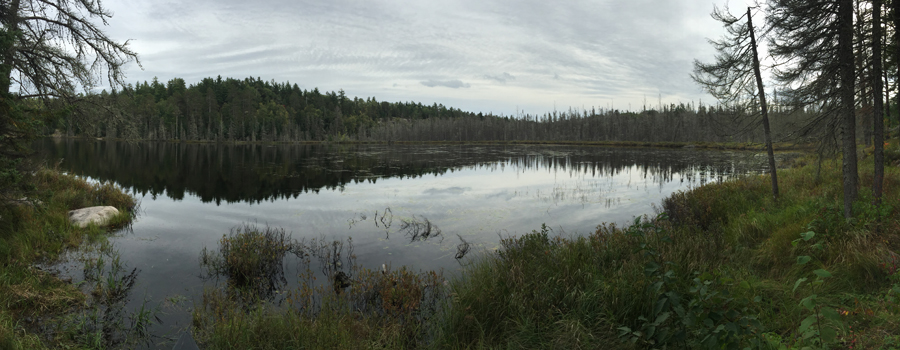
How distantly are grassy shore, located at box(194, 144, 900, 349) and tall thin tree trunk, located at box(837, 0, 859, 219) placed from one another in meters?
0.66

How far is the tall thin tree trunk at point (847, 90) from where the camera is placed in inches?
383

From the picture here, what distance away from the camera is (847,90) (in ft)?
32.3

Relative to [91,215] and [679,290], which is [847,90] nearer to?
[679,290]

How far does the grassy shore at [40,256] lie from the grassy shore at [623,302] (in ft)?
6.59

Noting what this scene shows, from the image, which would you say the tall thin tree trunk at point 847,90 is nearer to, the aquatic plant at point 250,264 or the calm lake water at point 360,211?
the calm lake water at point 360,211

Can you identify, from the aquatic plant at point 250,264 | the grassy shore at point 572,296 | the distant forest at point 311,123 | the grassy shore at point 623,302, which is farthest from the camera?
the distant forest at point 311,123

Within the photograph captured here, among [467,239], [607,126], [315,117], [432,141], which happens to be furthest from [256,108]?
[467,239]

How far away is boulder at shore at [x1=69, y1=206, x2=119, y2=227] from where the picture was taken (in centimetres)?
1200

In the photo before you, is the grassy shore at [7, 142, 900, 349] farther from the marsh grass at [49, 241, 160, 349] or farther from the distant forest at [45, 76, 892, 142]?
the distant forest at [45, 76, 892, 142]

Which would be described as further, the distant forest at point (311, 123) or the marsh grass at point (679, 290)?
the distant forest at point (311, 123)

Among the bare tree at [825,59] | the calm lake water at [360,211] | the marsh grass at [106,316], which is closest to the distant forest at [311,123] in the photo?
the calm lake water at [360,211]

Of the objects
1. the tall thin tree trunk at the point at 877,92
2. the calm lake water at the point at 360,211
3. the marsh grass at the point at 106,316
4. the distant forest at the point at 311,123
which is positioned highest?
the distant forest at the point at 311,123

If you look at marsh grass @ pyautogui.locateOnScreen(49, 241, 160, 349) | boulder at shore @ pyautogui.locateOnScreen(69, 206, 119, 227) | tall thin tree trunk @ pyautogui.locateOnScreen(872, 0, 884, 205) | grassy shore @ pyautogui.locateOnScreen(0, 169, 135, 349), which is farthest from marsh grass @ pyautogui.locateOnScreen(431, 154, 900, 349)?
boulder at shore @ pyautogui.locateOnScreen(69, 206, 119, 227)

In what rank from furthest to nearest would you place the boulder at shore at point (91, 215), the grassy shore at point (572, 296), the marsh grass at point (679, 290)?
1. the boulder at shore at point (91, 215)
2. the grassy shore at point (572, 296)
3. the marsh grass at point (679, 290)
